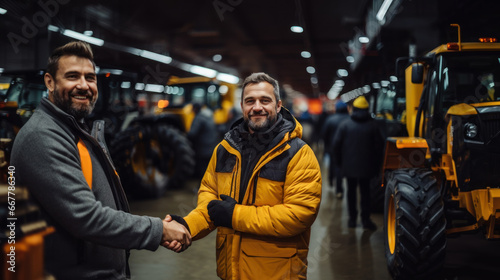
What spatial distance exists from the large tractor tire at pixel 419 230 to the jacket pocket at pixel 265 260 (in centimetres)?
193

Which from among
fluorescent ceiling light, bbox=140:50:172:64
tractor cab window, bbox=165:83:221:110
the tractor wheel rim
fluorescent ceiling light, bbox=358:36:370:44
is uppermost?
fluorescent ceiling light, bbox=140:50:172:64

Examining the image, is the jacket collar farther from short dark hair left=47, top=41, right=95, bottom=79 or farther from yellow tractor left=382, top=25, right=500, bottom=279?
yellow tractor left=382, top=25, right=500, bottom=279

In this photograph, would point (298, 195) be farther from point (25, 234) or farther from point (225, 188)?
point (25, 234)

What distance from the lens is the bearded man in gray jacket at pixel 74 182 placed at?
183 centimetres

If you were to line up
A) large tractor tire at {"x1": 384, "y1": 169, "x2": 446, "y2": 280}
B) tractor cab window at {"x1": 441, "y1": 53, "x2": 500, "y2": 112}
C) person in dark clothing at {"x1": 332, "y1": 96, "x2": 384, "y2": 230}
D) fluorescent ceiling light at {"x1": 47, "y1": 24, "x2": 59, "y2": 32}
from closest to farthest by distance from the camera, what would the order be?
large tractor tire at {"x1": 384, "y1": 169, "x2": 446, "y2": 280}
tractor cab window at {"x1": 441, "y1": 53, "x2": 500, "y2": 112}
person in dark clothing at {"x1": 332, "y1": 96, "x2": 384, "y2": 230}
fluorescent ceiling light at {"x1": 47, "y1": 24, "x2": 59, "y2": 32}

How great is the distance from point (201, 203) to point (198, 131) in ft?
20.8

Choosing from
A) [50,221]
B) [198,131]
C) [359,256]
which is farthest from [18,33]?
[50,221]

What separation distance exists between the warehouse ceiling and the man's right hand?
4.03 meters

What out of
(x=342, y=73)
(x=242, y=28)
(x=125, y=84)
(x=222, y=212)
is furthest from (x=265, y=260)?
(x=342, y=73)

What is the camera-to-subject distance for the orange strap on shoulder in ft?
6.54

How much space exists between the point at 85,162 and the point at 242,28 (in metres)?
15.5

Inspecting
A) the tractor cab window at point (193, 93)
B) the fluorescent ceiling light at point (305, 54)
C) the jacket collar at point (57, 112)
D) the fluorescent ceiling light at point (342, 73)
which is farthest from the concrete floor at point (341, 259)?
the fluorescent ceiling light at point (342, 73)

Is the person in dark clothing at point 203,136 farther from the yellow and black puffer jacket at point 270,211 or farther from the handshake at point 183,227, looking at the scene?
the handshake at point 183,227

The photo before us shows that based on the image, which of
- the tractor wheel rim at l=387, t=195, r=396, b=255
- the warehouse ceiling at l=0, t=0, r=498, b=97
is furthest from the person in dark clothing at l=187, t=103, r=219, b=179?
the tractor wheel rim at l=387, t=195, r=396, b=255
